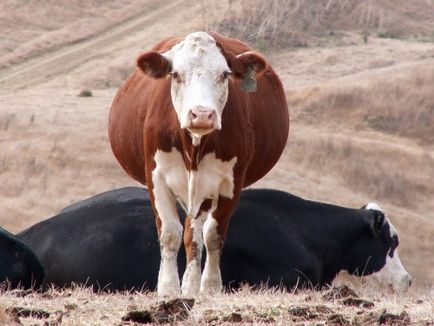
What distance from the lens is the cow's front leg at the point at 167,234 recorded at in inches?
461

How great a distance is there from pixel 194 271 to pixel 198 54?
6.11 feet

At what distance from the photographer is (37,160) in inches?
1250

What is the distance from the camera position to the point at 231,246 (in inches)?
575

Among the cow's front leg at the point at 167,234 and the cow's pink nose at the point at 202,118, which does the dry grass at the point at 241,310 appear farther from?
the cow's pink nose at the point at 202,118

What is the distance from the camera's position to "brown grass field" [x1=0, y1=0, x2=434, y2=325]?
30.7 m

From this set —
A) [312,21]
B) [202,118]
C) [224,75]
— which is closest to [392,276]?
[224,75]

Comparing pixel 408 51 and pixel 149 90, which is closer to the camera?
pixel 149 90

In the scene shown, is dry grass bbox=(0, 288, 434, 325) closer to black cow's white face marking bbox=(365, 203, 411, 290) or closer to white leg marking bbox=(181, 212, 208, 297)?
white leg marking bbox=(181, 212, 208, 297)

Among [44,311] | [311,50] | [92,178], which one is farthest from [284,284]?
[311,50]

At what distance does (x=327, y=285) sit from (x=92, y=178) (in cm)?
1638

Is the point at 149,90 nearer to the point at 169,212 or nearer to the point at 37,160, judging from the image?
the point at 169,212

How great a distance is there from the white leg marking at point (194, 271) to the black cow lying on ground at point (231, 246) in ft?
7.61

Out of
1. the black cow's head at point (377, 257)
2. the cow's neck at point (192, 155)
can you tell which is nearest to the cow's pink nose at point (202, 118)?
the cow's neck at point (192, 155)

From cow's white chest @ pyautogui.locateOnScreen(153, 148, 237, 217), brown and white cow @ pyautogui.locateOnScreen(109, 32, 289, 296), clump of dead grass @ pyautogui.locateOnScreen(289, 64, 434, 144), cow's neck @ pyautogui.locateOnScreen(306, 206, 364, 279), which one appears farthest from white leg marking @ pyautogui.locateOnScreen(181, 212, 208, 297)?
clump of dead grass @ pyautogui.locateOnScreen(289, 64, 434, 144)
